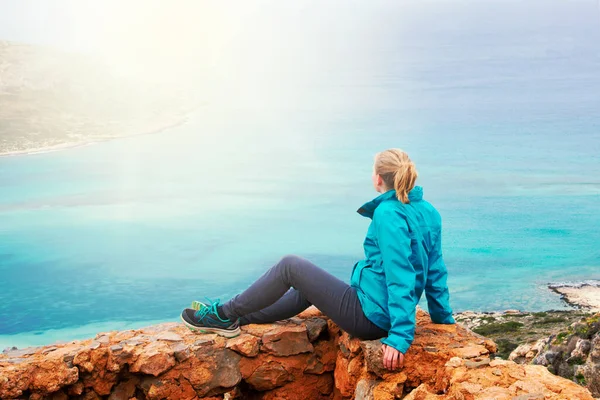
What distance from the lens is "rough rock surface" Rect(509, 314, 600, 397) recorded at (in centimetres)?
598

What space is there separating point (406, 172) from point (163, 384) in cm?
195

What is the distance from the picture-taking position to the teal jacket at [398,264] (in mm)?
3547

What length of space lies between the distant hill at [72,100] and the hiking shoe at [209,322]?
40.6 metres

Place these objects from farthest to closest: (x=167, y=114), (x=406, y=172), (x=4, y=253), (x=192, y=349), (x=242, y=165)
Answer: (x=167, y=114) < (x=242, y=165) < (x=4, y=253) < (x=192, y=349) < (x=406, y=172)

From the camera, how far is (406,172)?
3.59 m

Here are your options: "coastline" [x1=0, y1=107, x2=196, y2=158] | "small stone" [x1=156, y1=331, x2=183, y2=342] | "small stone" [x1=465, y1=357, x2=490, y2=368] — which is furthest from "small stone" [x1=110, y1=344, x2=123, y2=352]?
"coastline" [x1=0, y1=107, x2=196, y2=158]

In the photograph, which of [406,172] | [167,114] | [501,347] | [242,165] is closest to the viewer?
[406,172]

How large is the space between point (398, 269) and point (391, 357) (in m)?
0.46

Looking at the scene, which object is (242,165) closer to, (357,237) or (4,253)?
(357,237)

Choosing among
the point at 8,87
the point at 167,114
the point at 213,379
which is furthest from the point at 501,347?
the point at 8,87

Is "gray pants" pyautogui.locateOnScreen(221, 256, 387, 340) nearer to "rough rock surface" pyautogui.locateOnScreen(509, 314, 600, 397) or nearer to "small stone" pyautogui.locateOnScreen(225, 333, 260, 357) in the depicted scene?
"small stone" pyautogui.locateOnScreen(225, 333, 260, 357)

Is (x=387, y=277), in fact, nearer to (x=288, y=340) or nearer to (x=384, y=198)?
(x=384, y=198)

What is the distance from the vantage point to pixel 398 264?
355 cm

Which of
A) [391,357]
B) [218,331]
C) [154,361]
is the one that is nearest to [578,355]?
[391,357]
